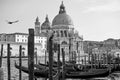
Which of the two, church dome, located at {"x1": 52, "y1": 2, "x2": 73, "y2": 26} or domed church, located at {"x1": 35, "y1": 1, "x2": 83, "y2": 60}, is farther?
church dome, located at {"x1": 52, "y1": 2, "x2": 73, "y2": 26}

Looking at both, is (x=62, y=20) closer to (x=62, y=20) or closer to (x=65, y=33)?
(x=62, y=20)

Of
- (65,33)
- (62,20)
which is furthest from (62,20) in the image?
(65,33)

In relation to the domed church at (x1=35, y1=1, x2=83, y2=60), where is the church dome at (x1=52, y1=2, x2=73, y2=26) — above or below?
above

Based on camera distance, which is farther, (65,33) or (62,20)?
(65,33)

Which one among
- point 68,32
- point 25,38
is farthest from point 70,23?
point 25,38

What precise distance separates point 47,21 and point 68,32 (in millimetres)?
7665

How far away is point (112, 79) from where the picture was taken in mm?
10117

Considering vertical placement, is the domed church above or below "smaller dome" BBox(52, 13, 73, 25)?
below

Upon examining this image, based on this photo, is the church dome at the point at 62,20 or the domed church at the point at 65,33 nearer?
the domed church at the point at 65,33

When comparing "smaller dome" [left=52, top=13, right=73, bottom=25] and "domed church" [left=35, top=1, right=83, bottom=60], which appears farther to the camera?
"smaller dome" [left=52, top=13, right=73, bottom=25]

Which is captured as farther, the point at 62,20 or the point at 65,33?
the point at 65,33

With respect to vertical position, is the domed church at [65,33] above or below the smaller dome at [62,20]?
below

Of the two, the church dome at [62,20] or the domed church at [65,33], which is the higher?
the church dome at [62,20]

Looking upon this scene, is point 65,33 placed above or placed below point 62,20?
below
